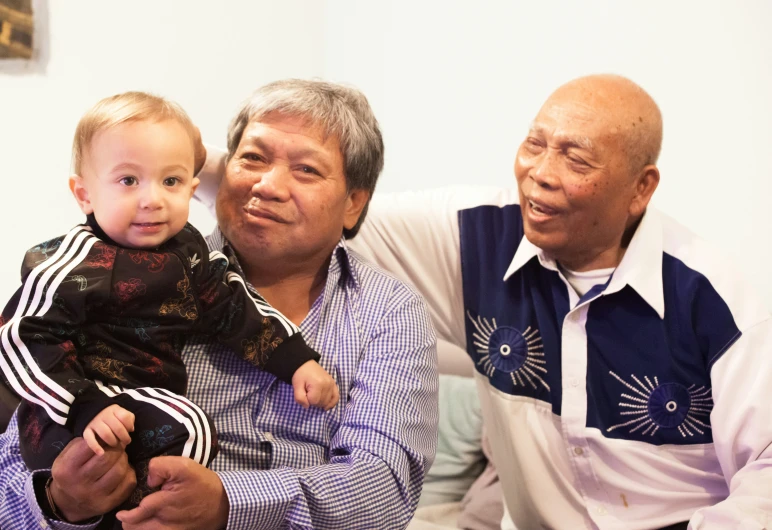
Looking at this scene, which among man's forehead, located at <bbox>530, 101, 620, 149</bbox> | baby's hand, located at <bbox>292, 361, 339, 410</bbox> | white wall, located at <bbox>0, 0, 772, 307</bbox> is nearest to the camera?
baby's hand, located at <bbox>292, 361, 339, 410</bbox>

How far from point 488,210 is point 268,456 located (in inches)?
35.3

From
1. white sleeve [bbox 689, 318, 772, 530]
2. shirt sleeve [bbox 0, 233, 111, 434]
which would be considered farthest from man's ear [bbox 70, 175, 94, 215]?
white sleeve [bbox 689, 318, 772, 530]

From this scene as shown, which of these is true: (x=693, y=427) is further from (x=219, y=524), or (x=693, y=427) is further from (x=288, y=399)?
(x=219, y=524)

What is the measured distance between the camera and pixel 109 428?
1280mm

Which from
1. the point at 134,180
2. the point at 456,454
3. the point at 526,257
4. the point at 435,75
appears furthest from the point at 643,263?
the point at 435,75

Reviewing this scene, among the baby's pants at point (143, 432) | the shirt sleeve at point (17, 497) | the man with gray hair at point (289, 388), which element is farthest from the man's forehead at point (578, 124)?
the shirt sleeve at point (17, 497)

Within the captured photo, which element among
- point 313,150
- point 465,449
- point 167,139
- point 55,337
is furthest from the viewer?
point 465,449

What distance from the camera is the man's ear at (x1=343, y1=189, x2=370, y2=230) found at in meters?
1.92

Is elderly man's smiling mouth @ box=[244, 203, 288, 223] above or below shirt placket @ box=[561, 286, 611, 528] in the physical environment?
above

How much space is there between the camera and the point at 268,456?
1.62 m

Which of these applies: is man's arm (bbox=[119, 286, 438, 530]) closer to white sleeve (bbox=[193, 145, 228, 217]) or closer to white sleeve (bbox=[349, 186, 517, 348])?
white sleeve (bbox=[349, 186, 517, 348])

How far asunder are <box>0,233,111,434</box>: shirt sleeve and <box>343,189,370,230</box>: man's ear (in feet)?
2.30

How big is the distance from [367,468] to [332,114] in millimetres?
772

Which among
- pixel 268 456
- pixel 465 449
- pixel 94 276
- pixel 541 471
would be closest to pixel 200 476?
pixel 268 456
